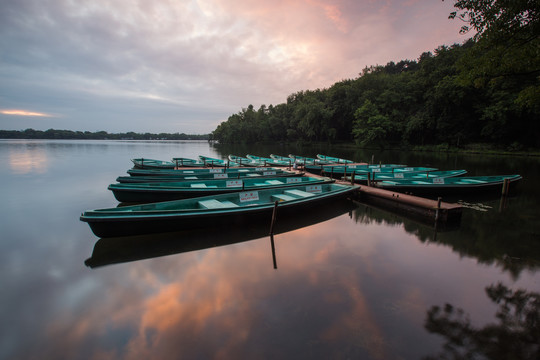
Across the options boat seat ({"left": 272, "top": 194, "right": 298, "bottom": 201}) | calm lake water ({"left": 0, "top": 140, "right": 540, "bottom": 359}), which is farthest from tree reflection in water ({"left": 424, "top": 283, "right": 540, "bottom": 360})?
boat seat ({"left": 272, "top": 194, "right": 298, "bottom": 201})

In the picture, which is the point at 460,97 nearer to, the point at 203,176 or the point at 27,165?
the point at 203,176

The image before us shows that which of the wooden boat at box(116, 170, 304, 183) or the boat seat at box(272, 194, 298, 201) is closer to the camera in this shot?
the boat seat at box(272, 194, 298, 201)

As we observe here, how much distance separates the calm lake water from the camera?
362cm

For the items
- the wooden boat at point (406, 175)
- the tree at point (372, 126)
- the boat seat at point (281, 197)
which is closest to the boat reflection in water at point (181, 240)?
the boat seat at point (281, 197)

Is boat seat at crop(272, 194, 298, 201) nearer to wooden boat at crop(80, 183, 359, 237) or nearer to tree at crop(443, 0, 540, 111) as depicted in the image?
wooden boat at crop(80, 183, 359, 237)

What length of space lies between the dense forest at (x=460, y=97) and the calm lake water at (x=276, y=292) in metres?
8.01

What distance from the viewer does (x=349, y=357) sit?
3.38m

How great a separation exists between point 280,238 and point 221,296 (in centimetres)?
308

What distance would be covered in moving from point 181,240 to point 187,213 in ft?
3.09

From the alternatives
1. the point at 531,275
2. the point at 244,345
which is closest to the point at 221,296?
the point at 244,345

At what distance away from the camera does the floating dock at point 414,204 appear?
877 cm

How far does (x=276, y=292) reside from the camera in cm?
490

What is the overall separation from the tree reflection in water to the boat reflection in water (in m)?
4.48

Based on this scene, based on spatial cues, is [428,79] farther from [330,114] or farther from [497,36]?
[497,36]
